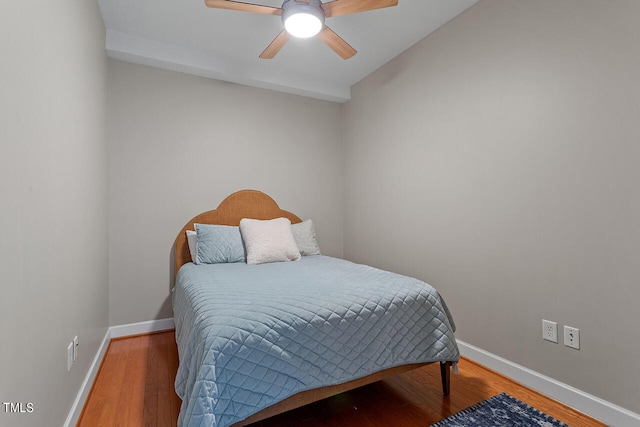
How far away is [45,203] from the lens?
1224mm

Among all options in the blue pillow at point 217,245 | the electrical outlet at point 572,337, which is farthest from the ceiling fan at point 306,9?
the electrical outlet at point 572,337

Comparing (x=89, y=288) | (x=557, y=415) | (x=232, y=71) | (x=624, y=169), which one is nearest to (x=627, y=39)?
(x=624, y=169)

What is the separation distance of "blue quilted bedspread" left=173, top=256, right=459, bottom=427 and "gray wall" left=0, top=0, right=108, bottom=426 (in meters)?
0.52

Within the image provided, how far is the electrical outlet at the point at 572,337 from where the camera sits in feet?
5.76

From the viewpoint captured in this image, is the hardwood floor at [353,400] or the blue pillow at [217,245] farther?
the blue pillow at [217,245]

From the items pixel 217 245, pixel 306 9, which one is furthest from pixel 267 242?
pixel 306 9

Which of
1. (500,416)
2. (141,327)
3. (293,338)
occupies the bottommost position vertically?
(500,416)

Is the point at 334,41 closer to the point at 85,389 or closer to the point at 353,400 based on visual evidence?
the point at 353,400

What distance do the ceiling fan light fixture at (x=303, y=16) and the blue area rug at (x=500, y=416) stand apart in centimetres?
233

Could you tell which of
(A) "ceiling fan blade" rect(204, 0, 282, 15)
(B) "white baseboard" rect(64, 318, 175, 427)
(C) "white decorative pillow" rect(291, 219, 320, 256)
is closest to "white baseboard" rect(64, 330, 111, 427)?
(B) "white baseboard" rect(64, 318, 175, 427)

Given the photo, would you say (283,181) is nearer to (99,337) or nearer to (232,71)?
(232,71)

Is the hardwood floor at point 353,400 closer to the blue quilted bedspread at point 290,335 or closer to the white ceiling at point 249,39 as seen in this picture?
the blue quilted bedspread at point 290,335

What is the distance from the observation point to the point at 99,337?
7.50 ft

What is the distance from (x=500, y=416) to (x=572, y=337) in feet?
1.97
